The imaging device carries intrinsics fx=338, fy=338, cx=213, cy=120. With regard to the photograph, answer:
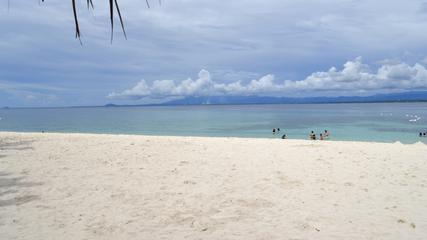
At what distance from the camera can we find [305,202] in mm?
6531

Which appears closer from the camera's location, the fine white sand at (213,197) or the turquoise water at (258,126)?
the fine white sand at (213,197)

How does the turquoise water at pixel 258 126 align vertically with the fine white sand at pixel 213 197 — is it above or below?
below

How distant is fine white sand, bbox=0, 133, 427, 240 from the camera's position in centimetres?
517

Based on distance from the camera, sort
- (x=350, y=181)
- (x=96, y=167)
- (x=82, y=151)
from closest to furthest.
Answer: (x=350, y=181), (x=96, y=167), (x=82, y=151)

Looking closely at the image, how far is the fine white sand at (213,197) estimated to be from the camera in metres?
5.17

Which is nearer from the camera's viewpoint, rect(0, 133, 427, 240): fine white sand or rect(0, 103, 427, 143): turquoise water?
rect(0, 133, 427, 240): fine white sand

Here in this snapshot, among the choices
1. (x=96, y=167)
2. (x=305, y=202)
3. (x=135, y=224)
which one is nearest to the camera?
(x=135, y=224)

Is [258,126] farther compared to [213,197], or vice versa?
[258,126]

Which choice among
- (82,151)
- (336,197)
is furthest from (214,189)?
(82,151)

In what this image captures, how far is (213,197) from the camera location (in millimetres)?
6914

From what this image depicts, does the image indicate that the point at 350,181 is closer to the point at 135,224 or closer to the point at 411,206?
the point at 411,206

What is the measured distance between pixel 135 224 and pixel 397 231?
4.04 metres

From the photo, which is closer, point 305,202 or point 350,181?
point 305,202

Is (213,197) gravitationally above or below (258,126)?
above
